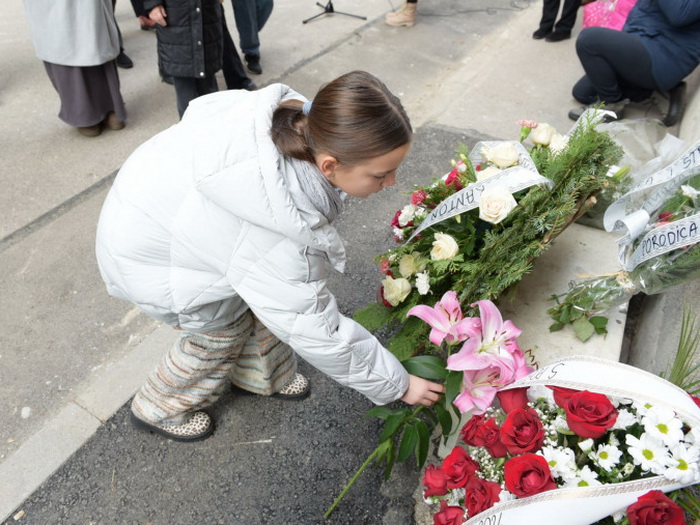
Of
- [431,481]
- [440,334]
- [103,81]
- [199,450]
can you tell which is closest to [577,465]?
[431,481]

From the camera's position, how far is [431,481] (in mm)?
1277

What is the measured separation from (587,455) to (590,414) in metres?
0.16

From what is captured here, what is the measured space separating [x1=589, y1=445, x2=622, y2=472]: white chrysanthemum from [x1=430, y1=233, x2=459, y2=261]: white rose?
2.42 feet

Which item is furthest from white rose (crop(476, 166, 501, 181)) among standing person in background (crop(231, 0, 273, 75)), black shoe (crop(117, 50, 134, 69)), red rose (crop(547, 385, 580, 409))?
black shoe (crop(117, 50, 134, 69))

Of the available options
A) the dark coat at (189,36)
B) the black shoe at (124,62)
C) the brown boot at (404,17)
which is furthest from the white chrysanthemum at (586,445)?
the brown boot at (404,17)

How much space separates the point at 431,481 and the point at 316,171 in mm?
787

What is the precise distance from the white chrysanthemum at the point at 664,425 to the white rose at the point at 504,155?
97 centimetres

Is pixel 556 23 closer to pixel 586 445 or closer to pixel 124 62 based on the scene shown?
pixel 124 62

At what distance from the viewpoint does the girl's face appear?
1.35 m

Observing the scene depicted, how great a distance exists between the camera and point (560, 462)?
1129 millimetres

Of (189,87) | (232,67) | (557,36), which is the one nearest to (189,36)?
(189,87)

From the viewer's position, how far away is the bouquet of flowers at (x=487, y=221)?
5.60 feet

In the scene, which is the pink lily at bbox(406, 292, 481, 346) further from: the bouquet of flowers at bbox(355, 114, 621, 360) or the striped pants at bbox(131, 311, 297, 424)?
the striped pants at bbox(131, 311, 297, 424)

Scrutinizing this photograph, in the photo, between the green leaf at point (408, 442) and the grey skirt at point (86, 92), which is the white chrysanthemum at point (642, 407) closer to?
the green leaf at point (408, 442)
